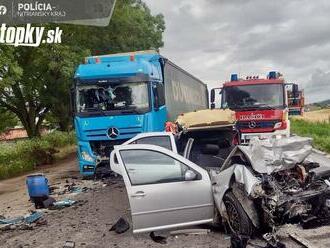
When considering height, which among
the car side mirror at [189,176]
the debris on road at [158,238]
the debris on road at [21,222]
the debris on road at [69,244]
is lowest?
the debris on road at [21,222]

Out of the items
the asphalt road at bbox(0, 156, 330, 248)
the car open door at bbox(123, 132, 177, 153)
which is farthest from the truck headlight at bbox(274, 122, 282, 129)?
the car open door at bbox(123, 132, 177, 153)

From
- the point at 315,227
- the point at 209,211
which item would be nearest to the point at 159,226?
the point at 209,211

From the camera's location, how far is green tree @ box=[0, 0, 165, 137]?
918 inches

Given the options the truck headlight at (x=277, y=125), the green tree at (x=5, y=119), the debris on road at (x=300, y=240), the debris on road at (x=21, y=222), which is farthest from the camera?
the green tree at (x=5, y=119)

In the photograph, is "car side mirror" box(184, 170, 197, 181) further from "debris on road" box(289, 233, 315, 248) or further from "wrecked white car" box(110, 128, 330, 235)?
"debris on road" box(289, 233, 315, 248)

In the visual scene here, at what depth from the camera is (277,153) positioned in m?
7.24

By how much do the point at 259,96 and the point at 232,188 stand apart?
9.24 metres

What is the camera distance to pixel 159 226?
23.7 ft

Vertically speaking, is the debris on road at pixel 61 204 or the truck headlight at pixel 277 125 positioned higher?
the truck headlight at pixel 277 125

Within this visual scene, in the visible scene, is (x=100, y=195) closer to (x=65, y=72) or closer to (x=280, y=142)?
(x=280, y=142)

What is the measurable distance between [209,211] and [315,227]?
158cm

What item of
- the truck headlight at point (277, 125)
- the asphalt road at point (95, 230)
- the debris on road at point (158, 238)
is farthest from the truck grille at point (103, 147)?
the debris on road at point (158, 238)

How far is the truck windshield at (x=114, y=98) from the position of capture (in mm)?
13391

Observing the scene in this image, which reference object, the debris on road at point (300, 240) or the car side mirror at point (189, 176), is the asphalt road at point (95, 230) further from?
→ the car side mirror at point (189, 176)
